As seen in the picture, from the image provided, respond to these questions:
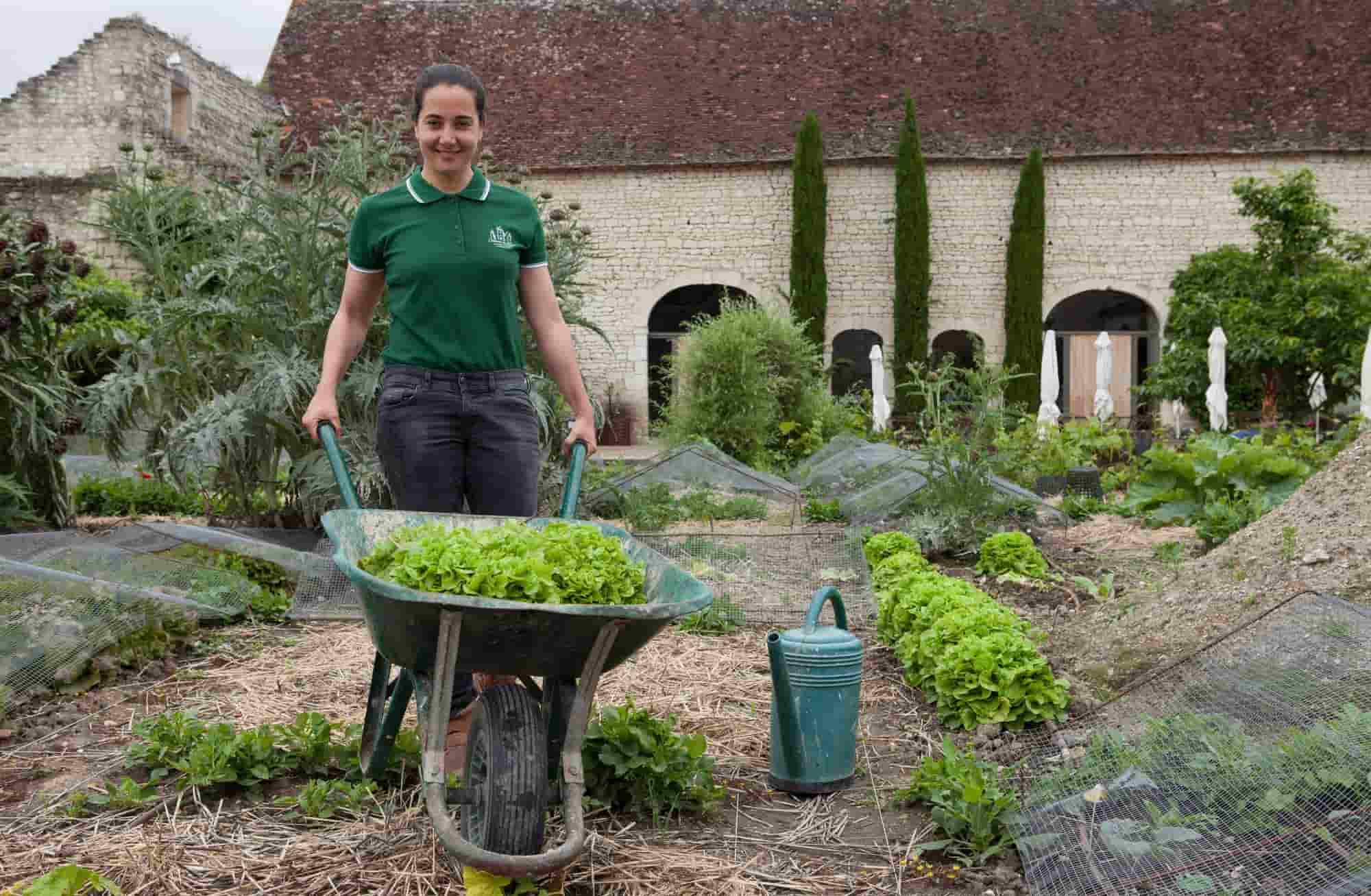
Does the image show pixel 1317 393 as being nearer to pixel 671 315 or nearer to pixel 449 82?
pixel 671 315

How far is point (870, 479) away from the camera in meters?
8.91

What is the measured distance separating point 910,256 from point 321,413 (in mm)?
16845

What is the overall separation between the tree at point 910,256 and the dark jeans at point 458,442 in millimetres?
15969

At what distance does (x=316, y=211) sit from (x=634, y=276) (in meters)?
14.0

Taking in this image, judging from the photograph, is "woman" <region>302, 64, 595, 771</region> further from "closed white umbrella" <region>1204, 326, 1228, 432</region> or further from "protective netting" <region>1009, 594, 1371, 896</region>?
"closed white umbrella" <region>1204, 326, 1228, 432</region>

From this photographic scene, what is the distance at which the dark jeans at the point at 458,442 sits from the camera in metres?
3.18

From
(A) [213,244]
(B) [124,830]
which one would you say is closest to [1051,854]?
(B) [124,830]

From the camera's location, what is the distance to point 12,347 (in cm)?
659

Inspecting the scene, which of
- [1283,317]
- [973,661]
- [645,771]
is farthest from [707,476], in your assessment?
[1283,317]

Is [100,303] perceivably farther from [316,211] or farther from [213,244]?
[316,211]

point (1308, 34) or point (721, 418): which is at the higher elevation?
point (1308, 34)

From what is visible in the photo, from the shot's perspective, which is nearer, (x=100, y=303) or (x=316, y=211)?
(x=316, y=211)

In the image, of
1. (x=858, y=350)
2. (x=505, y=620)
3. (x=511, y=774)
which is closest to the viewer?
(x=505, y=620)

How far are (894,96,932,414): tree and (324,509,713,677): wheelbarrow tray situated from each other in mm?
16506
